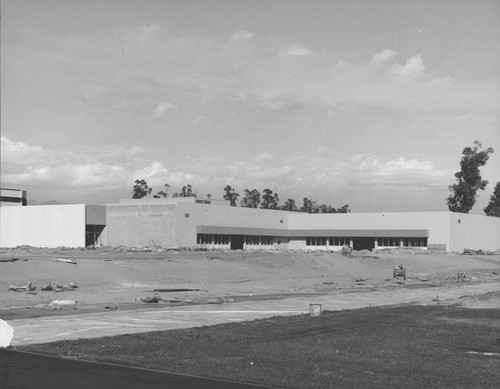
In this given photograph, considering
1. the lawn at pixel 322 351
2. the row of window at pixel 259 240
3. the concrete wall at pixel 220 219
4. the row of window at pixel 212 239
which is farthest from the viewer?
the row of window at pixel 259 240

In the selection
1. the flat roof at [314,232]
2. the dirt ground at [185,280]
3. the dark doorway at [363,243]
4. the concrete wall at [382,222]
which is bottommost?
the dirt ground at [185,280]

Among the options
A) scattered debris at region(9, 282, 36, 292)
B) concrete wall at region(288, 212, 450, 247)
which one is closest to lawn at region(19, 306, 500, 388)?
scattered debris at region(9, 282, 36, 292)

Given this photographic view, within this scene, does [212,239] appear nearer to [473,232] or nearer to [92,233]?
[92,233]

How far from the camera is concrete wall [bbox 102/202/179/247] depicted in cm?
9744

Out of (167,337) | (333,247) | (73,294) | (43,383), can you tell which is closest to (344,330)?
(167,337)

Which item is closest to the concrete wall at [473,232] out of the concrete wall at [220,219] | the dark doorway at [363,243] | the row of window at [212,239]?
the dark doorway at [363,243]

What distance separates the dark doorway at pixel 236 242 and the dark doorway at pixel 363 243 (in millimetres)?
20242

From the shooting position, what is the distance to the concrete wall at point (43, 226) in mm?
102375

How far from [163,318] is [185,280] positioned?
2560 cm

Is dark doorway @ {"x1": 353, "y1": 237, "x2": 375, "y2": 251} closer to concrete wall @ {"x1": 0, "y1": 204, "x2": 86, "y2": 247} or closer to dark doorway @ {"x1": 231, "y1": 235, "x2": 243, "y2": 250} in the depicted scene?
dark doorway @ {"x1": 231, "y1": 235, "x2": 243, "y2": 250}

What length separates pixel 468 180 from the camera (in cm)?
13125

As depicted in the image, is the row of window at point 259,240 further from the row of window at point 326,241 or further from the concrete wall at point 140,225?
the concrete wall at point 140,225

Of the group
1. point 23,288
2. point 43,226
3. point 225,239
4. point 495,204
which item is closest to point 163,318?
point 23,288

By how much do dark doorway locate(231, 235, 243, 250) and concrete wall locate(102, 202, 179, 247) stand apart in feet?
46.1
